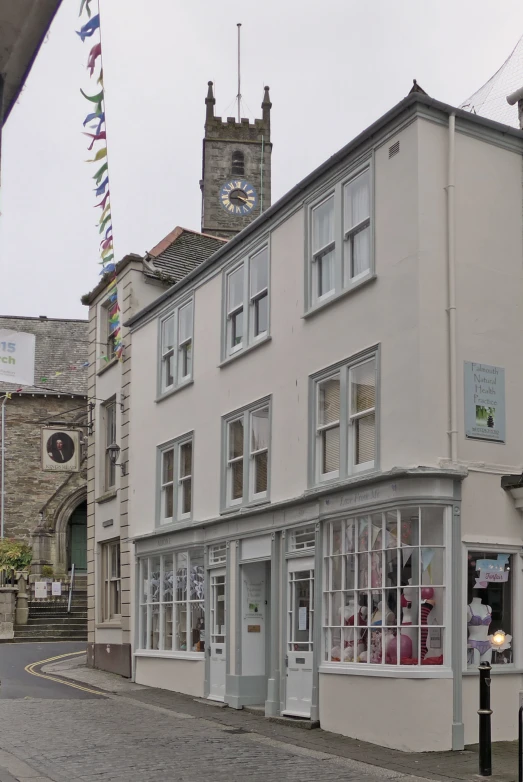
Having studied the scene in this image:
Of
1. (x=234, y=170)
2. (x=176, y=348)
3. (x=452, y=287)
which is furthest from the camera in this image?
(x=234, y=170)

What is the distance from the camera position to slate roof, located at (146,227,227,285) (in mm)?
25248

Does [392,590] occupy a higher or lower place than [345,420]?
lower

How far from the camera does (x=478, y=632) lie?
13.9 metres

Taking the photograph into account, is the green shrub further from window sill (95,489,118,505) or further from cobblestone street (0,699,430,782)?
cobblestone street (0,699,430,782)

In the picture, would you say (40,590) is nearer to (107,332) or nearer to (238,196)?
(107,332)

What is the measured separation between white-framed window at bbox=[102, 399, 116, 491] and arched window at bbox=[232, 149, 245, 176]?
42461 mm

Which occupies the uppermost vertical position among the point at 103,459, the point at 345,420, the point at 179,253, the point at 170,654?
the point at 179,253

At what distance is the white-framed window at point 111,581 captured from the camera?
25125 millimetres

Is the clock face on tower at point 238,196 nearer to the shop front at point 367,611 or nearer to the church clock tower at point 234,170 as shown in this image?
the church clock tower at point 234,170

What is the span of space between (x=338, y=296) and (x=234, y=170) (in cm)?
5220

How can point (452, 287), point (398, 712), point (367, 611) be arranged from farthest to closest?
1. point (367, 611)
2. point (452, 287)
3. point (398, 712)

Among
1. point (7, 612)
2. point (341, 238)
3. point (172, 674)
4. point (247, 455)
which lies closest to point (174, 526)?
point (172, 674)

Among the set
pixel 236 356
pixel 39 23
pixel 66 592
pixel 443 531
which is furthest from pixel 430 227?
pixel 66 592

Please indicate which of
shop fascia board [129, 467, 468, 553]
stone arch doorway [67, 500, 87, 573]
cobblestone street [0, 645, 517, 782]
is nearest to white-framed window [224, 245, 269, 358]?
shop fascia board [129, 467, 468, 553]
